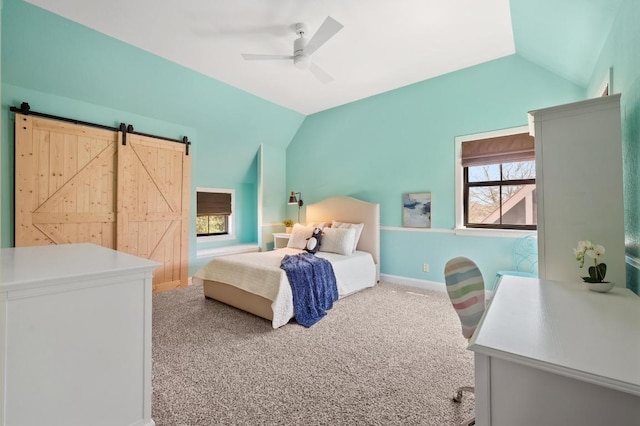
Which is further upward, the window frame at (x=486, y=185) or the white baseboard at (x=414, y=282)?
the window frame at (x=486, y=185)

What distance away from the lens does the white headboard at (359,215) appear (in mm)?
4492

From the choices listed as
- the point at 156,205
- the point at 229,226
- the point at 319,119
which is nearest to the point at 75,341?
the point at 156,205

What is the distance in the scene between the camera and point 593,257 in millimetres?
1518

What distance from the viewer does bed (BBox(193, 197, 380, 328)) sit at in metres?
2.94

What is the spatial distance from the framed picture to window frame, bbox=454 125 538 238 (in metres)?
0.39

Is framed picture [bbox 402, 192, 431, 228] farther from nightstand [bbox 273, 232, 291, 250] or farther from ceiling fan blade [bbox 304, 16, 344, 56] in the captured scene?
ceiling fan blade [bbox 304, 16, 344, 56]

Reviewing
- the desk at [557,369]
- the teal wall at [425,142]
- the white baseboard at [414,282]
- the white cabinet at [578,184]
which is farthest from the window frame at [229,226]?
the desk at [557,369]

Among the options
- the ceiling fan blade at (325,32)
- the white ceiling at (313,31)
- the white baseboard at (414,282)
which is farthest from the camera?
the white baseboard at (414,282)

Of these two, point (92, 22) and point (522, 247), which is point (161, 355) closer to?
point (92, 22)

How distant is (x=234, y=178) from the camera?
18.9ft

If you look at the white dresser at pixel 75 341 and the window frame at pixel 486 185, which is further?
the window frame at pixel 486 185

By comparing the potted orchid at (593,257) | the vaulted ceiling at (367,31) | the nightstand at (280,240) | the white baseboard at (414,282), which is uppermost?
the vaulted ceiling at (367,31)

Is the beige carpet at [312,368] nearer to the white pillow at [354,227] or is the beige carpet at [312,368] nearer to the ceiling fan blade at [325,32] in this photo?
the white pillow at [354,227]

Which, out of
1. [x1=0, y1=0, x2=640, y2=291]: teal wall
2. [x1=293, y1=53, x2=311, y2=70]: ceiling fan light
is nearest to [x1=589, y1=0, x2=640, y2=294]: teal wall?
[x1=0, y1=0, x2=640, y2=291]: teal wall
